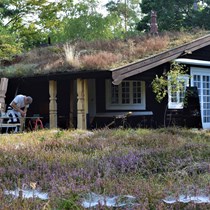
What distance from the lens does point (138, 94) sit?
14773 mm

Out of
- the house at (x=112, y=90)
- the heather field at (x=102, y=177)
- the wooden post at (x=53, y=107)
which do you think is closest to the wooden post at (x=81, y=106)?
the house at (x=112, y=90)

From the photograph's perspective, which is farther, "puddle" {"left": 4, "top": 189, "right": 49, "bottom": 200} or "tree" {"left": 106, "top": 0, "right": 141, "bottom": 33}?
"tree" {"left": 106, "top": 0, "right": 141, "bottom": 33}

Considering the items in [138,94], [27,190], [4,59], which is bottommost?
[27,190]

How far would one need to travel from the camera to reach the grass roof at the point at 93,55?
12688 mm

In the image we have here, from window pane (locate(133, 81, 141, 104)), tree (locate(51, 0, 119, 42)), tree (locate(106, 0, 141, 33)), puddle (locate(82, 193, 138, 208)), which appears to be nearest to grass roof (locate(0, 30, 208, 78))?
window pane (locate(133, 81, 141, 104))

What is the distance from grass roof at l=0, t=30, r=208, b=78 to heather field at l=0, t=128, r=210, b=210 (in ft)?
17.2

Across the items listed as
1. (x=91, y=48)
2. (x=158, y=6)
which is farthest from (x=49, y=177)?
(x=158, y=6)

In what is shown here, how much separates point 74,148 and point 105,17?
37185 millimetres

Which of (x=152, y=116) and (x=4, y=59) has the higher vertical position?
(x=4, y=59)

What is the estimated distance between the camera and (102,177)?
470 cm

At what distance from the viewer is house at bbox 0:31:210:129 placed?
1285 cm

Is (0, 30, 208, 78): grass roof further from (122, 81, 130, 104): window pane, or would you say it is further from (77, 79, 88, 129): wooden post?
(122, 81, 130, 104): window pane

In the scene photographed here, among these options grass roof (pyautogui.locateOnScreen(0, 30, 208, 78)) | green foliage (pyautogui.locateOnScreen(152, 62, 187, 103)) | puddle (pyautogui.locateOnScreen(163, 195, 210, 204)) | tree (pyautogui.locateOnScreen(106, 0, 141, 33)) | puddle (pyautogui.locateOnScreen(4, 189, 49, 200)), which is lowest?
puddle (pyautogui.locateOnScreen(4, 189, 49, 200))

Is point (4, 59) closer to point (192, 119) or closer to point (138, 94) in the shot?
point (138, 94)
